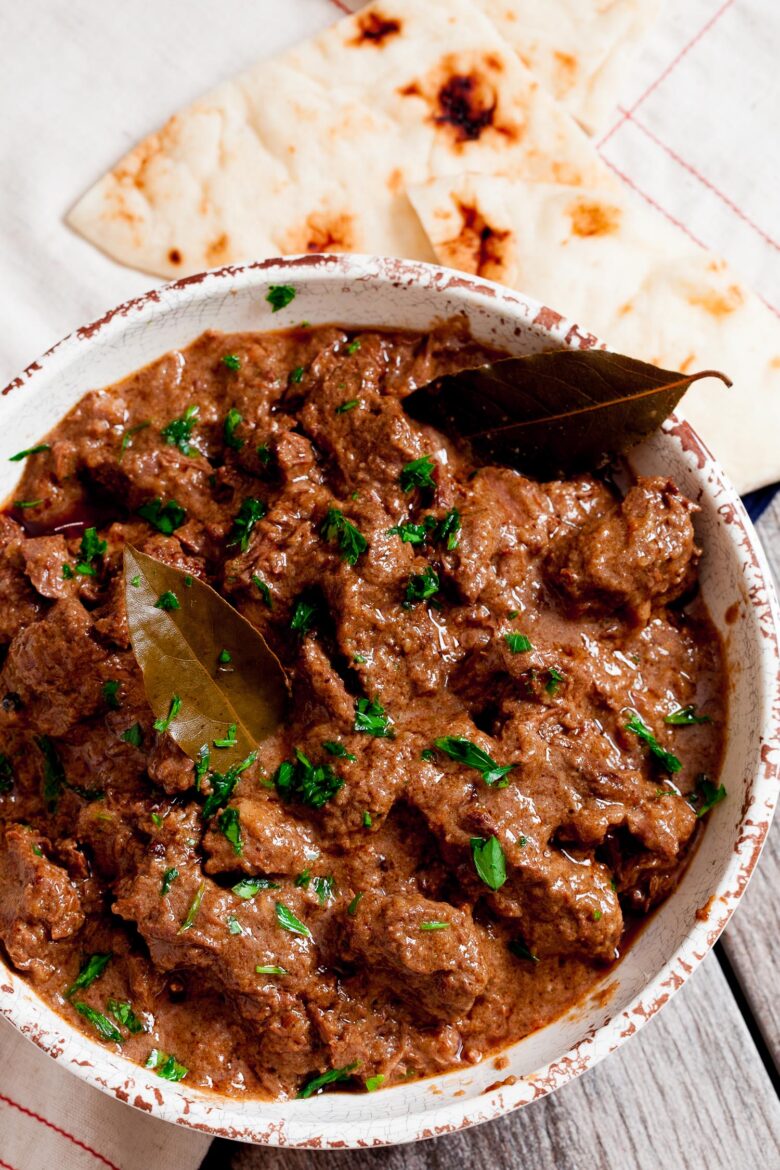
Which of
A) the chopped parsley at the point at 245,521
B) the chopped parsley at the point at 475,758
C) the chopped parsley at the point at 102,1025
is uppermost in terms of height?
the chopped parsley at the point at 475,758

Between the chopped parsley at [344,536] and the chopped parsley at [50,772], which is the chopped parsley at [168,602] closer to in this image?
the chopped parsley at [344,536]

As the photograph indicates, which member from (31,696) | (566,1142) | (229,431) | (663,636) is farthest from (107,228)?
(566,1142)

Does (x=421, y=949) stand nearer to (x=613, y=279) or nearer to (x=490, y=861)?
(x=490, y=861)

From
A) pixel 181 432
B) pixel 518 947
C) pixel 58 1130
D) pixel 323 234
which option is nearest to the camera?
pixel 518 947

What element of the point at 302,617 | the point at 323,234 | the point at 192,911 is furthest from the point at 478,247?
the point at 192,911

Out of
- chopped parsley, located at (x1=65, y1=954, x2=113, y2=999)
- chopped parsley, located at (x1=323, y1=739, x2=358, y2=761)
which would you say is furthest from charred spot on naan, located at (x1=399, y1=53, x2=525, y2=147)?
chopped parsley, located at (x1=65, y1=954, x2=113, y2=999)

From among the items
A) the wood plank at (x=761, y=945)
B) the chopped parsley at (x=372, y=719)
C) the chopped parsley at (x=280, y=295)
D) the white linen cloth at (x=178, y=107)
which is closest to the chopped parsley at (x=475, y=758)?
the chopped parsley at (x=372, y=719)
